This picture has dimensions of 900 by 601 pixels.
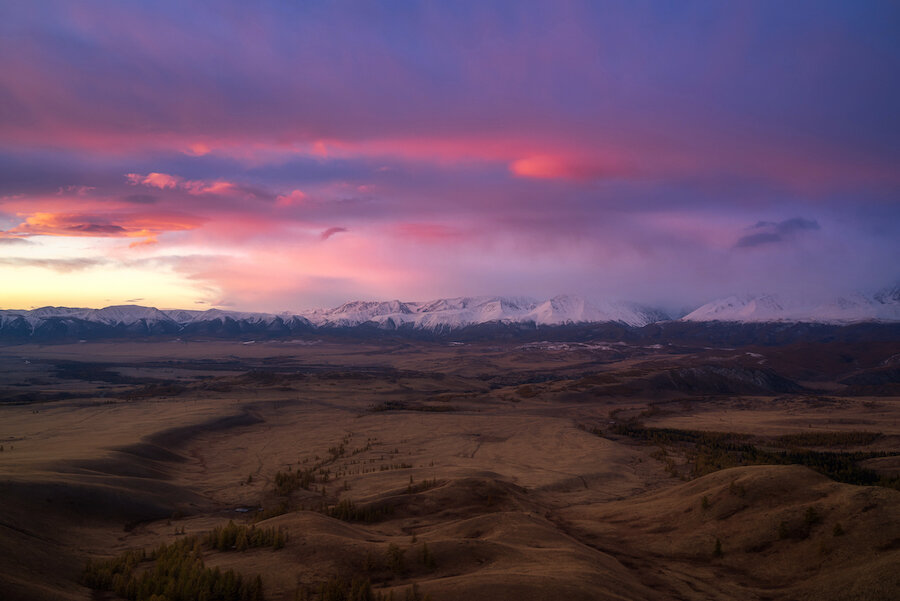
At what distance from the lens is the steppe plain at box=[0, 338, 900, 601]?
36.2 feet

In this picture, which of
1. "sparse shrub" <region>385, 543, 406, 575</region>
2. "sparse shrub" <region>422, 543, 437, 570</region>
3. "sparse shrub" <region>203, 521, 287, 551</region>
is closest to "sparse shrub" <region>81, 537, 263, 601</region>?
"sparse shrub" <region>203, 521, 287, 551</region>

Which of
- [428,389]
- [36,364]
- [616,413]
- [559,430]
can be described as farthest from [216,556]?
[36,364]

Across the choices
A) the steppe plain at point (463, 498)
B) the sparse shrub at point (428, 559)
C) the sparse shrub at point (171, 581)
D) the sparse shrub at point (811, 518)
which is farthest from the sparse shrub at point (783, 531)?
the sparse shrub at point (171, 581)

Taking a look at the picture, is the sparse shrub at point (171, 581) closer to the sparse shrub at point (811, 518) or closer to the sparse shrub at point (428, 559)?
the sparse shrub at point (428, 559)

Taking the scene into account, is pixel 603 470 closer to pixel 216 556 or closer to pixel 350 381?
pixel 216 556

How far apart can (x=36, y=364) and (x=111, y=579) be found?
15405 cm

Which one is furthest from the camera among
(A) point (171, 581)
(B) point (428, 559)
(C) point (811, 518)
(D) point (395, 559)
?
(C) point (811, 518)

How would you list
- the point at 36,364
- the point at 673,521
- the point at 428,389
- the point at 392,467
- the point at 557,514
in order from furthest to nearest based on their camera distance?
the point at 36,364, the point at 428,389, the point at 392,467, the point at 557,514, the point at 673,521

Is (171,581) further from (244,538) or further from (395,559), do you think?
(395,559)

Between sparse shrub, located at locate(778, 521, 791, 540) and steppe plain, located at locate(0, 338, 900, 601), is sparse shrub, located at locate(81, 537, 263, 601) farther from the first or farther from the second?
sparse shrub, located at locate(778, 521, 791, 540)

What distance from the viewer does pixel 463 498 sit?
18359 millimetres

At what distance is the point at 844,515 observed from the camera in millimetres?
12711

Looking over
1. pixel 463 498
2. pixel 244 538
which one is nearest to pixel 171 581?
pixel 244 538

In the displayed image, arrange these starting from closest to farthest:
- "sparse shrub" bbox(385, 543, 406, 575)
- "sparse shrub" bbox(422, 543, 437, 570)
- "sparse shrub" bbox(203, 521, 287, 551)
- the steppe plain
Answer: the steppe plain, "sparse shrub" bbox(385, 543, 406, 575), "sparse shrub" bbox(422, 543, 437, 570), "sparse shrub" bbox(203, 521, 287, 551)
